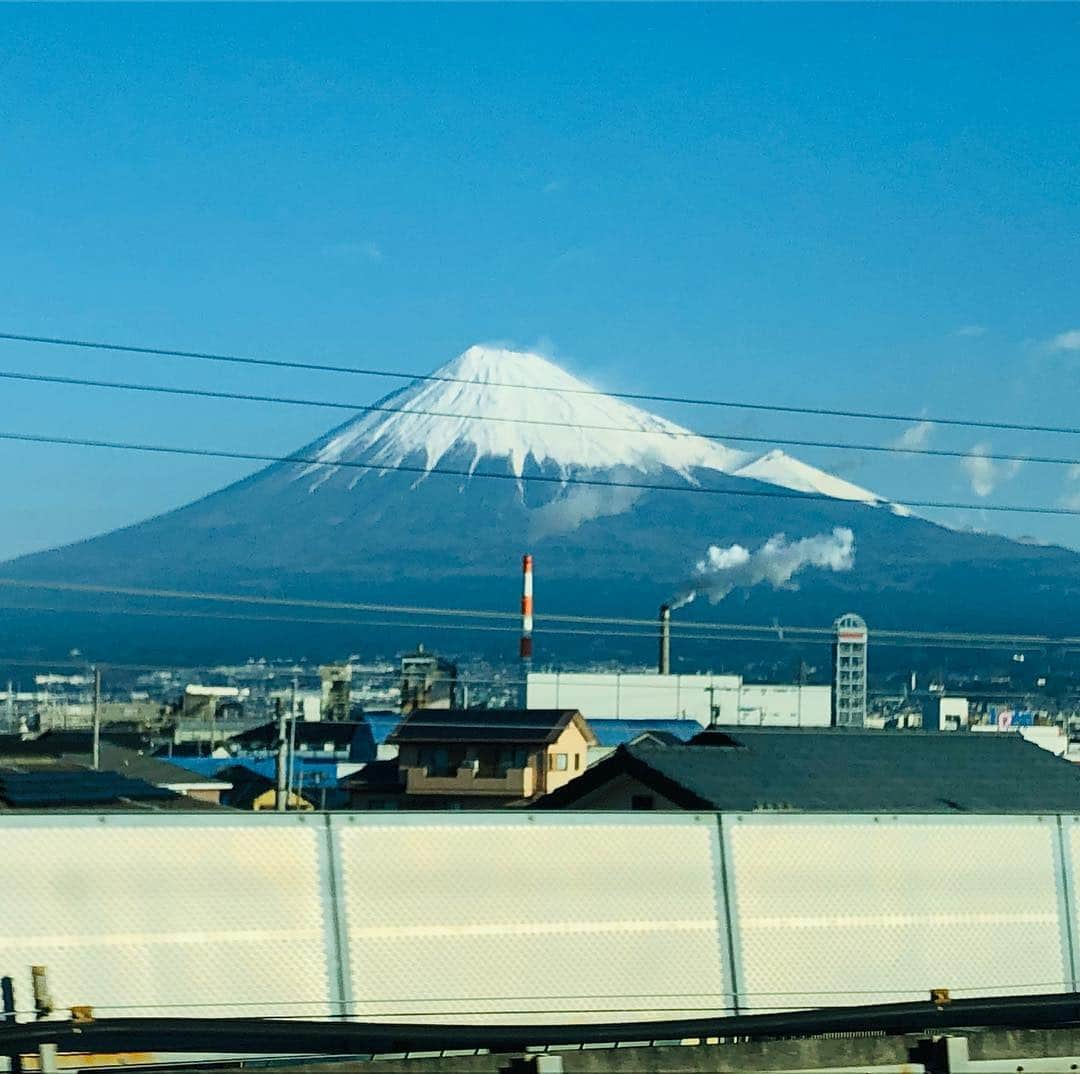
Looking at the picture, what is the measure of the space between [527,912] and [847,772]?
1629 cm

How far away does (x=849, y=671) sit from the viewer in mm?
91000

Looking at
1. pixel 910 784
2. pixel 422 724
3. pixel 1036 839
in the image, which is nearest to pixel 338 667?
pixel 422 724

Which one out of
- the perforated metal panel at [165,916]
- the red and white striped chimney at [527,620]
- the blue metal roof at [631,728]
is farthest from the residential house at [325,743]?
the perforated metal panel at [165,916]

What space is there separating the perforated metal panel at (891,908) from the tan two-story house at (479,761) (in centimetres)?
3616

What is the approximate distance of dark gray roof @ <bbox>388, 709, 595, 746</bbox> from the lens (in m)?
44.5

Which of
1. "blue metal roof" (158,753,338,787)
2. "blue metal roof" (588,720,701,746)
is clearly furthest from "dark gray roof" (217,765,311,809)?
"blue metal roof" (588,720,701,746)

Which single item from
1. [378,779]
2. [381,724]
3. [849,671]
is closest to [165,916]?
[378,779]

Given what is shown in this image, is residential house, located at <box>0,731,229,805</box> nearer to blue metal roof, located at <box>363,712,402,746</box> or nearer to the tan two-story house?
the tan two-story house

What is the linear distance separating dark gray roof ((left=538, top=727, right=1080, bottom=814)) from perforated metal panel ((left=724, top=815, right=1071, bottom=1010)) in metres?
12.2

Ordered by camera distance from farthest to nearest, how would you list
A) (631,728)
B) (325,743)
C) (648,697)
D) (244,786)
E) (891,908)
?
(648,697) → (325,743) → (631,728) → (244,786) → (891,908)

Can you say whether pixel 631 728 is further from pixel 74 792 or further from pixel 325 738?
pixel 74 792

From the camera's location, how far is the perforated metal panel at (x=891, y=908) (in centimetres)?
662

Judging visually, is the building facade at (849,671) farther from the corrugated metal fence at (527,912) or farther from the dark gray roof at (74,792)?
the corrugated metal fence at (527,912)

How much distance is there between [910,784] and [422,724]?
25386 millimetres
